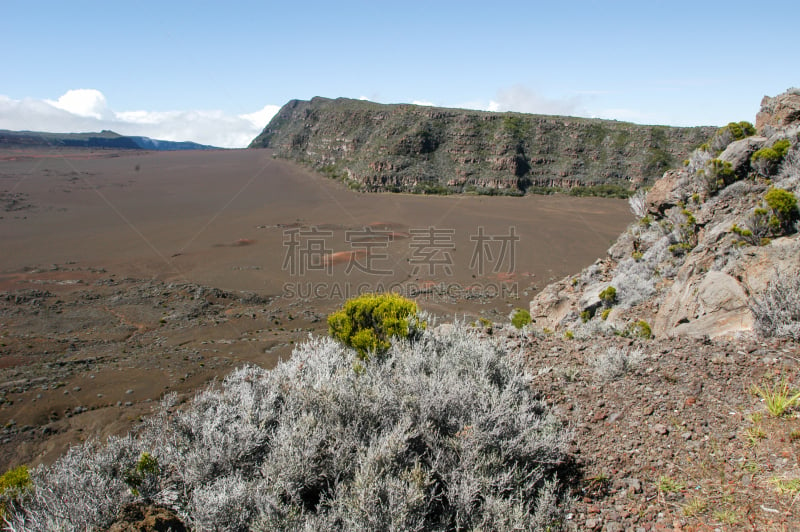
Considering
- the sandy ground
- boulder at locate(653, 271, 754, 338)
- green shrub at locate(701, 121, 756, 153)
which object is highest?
green shrub at locate(701, 121, 756, 153)

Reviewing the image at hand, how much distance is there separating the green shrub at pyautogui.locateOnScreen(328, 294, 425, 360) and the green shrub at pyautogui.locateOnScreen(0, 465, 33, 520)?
Answer: 4079mm

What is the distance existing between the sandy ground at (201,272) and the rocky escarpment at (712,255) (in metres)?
7.00

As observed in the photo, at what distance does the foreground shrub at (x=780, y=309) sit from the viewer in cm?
A: 472

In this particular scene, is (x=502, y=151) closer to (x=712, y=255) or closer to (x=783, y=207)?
(x=712, y=255)

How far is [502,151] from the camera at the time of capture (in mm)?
58406

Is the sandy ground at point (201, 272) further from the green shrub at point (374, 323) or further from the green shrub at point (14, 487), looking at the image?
the green shrub at point (374, 323)

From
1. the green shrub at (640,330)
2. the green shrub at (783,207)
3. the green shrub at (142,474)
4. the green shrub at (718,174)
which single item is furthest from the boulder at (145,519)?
the green shrub at (718,174)

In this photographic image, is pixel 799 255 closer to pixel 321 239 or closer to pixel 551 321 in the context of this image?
pixel 551 321

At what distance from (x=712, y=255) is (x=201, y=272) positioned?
2256 cm

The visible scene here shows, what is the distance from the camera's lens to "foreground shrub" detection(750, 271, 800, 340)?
4719 millimetres

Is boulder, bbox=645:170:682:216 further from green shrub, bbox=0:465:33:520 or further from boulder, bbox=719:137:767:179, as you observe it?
green shrub, bbox=0:465:33:520

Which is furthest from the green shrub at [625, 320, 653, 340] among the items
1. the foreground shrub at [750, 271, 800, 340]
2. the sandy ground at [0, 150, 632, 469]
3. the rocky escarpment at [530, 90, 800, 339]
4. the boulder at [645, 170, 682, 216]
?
the sandy ground at [0, 150, 632, 469]

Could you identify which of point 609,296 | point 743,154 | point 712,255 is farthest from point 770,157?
point 609,296

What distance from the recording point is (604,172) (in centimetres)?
5575
